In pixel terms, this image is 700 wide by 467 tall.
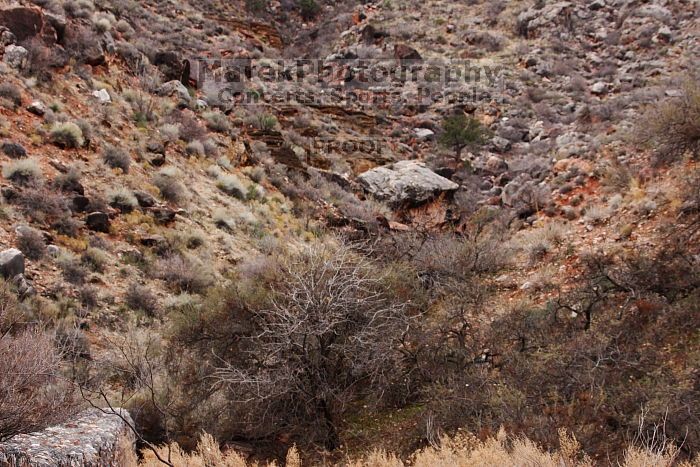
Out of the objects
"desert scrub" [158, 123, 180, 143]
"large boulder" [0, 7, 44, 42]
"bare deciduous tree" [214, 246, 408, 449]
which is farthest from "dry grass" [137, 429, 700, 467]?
"large boulder" [0, 7, 44, 42]

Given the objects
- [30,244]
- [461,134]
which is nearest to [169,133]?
[30,244]

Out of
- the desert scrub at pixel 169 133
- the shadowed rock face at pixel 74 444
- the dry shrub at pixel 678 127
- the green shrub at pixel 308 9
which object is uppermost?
the green shrub at pixel 308 9

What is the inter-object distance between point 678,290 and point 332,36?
29482 millimetres

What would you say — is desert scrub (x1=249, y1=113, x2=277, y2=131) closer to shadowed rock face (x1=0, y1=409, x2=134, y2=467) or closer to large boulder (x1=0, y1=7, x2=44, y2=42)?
large boulder (x1=0, y1=7, x2=44, y2=42)

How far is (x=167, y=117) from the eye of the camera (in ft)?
56.0

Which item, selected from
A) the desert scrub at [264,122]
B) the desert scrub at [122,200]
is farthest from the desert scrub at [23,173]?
the desert scrub at [264,122]

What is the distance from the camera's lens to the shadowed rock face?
4551 mm

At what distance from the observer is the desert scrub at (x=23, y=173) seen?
1054 cm

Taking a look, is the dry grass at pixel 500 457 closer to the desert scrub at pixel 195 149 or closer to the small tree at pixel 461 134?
the desert scrub at pixel 195 149

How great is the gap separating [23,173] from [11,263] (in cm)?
293

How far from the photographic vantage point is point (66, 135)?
12555 mm

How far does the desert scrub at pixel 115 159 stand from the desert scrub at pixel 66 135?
603mm

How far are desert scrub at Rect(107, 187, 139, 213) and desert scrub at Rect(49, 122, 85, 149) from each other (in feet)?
5.44

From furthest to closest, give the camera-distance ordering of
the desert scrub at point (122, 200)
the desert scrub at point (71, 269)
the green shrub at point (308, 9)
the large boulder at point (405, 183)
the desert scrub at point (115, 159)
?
1. the green shrub at point (308, 9)
2. the large boulder at point (405, 183)
3. the desert scrub at point (115, 159)
4. the desert scrub at point (122, 200)
5. the desert scrub at point (71, 269)
